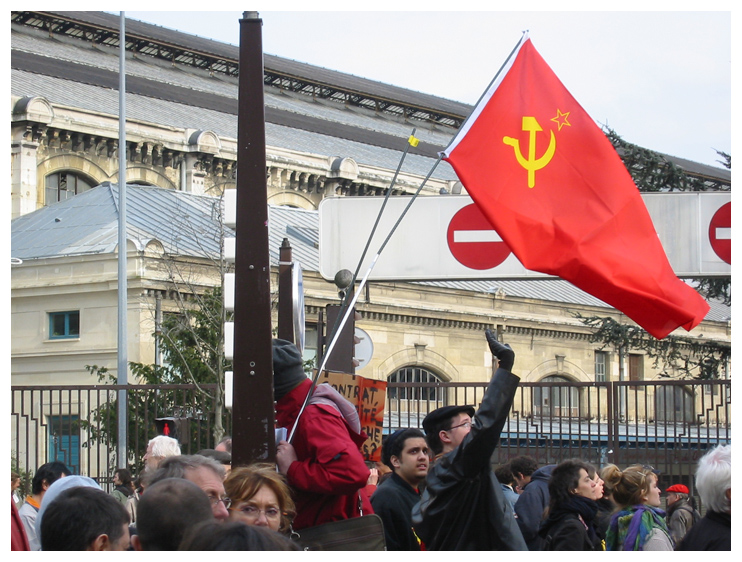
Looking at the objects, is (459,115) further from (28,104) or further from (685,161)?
(28,104)

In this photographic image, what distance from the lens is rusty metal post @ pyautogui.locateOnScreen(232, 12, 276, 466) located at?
4961 mm

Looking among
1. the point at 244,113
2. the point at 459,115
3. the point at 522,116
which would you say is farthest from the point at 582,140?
the point at 459,115

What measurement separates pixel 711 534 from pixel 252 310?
205 centimetres

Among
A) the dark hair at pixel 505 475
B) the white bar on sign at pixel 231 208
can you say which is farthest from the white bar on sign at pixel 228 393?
the dark hair at pixel 505 475

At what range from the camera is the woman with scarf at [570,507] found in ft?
20.1

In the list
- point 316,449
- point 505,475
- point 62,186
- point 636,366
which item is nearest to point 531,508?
point 505,475

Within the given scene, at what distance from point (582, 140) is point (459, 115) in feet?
231

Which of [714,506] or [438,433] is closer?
[714,506]

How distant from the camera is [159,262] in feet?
100

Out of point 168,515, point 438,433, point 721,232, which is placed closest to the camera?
point 168,515

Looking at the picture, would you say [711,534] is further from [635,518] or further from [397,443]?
[397,443]

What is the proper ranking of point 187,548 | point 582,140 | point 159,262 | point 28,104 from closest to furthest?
1. point 187,548
2. point 582,140
3. point 159,262
4. point 28,104

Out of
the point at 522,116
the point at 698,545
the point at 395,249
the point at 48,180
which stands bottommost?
the point at 698,545

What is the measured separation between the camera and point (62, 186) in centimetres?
4162
